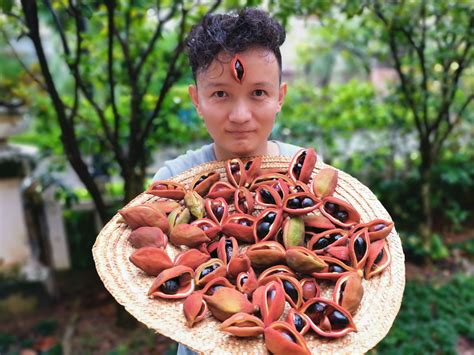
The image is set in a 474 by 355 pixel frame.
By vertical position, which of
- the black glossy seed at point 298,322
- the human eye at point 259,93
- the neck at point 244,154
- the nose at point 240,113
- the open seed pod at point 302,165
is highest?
the human eye at point 259,93

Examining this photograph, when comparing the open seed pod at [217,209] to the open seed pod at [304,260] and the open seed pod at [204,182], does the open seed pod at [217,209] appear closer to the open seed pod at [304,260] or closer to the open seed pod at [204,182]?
the open seed pod at [204,182]

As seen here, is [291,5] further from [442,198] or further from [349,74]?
[349,74]

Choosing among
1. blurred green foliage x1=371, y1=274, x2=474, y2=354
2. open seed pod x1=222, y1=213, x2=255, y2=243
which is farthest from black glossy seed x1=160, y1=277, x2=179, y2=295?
blurred green foliage x1=371, y1=274, x2=474, y2=354

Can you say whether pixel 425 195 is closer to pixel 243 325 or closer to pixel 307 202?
pixel 307 202

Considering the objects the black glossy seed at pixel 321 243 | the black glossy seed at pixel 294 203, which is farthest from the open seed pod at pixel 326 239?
the black glossy seed at pixel 294 203

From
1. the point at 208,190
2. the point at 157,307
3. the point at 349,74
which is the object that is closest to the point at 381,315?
the point at 157,307
